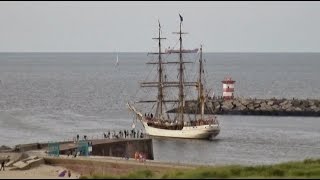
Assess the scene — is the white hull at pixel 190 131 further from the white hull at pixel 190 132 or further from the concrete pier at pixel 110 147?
the concrete pier at pixel 110 147

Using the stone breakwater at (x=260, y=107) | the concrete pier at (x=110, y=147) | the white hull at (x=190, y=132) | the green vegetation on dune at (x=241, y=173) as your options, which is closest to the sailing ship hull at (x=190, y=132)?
the white hull at (x=190, y=132)

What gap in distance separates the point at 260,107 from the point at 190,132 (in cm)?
2480

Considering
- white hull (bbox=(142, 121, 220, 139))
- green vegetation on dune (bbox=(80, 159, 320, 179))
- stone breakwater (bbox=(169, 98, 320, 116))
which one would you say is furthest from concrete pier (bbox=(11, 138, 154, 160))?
stone breakwater (bbox=(169, 98, 320, 116))

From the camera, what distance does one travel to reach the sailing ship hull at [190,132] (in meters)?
70.1

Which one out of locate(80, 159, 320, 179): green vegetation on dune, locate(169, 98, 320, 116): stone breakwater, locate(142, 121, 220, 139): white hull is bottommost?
locate(142, 121, 220, 139): white hull

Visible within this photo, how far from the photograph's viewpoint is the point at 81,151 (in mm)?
43312

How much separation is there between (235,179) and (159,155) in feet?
109

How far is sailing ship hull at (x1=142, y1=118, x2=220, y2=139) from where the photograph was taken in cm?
7006

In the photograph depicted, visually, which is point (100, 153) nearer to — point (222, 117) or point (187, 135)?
point (187, 135)

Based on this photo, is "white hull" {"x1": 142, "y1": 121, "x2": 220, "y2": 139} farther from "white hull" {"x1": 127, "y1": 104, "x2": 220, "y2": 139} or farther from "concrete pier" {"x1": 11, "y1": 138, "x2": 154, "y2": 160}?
"concrete pier" {"x1": 11, "y1": 138, "x2": 154, "y2": 160}

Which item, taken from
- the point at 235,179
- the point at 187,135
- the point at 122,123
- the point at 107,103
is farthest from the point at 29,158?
the point at 107,103

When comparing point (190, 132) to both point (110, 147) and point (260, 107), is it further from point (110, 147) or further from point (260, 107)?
point (110, 147)

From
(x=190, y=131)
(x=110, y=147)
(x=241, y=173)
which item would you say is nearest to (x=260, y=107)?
(x=190, y=131)

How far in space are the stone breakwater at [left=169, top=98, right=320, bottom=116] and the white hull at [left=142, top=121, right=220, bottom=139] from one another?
Answer: 17353mm
